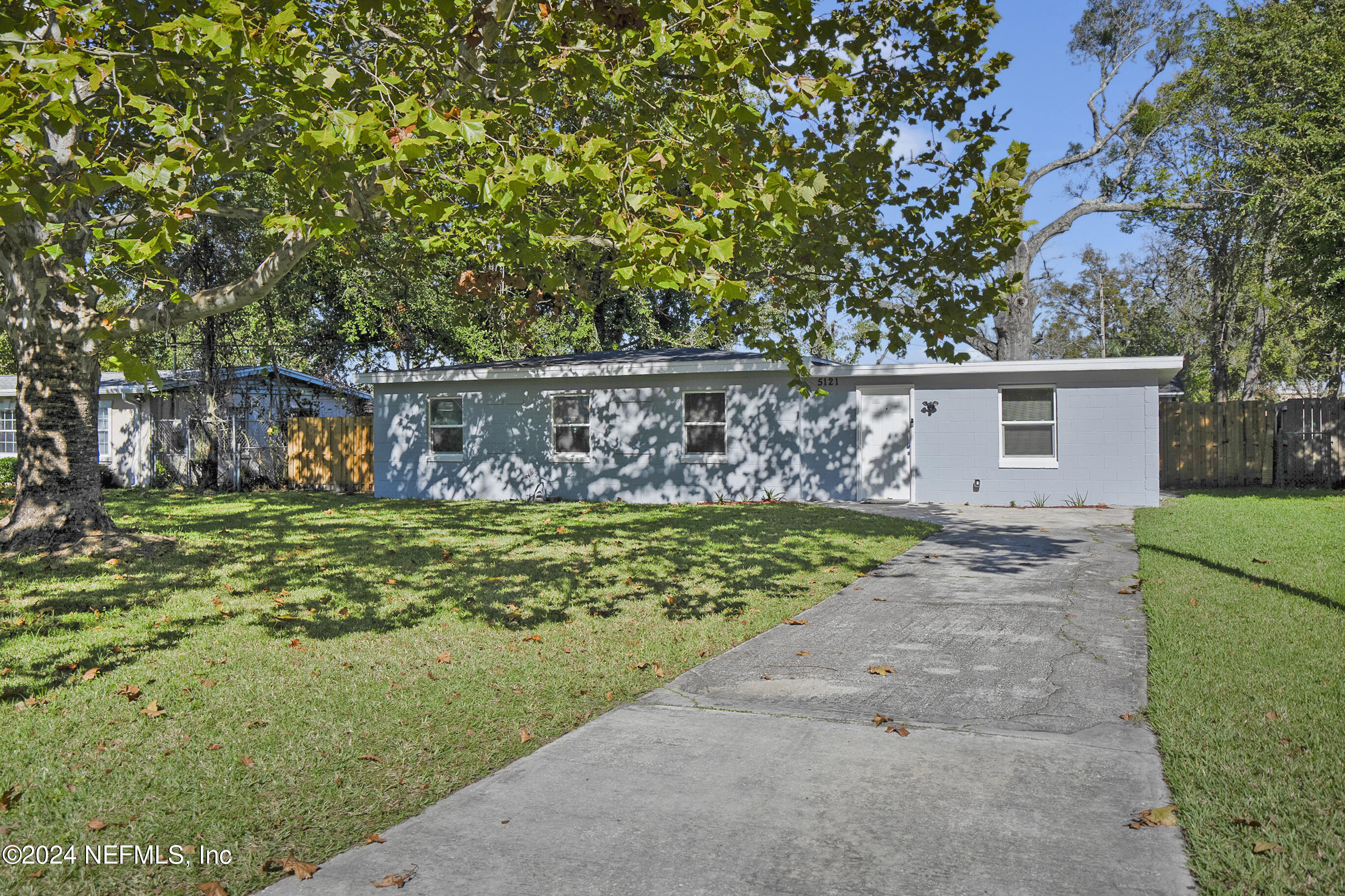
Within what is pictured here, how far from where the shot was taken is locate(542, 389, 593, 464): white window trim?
1872 centimetres

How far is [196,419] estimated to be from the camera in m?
21.9

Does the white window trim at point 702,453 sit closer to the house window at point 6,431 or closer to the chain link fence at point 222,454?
the chain link fence at point 222,454

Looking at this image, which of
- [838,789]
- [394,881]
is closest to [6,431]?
[394,881]

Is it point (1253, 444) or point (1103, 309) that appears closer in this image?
point (1253, 444)

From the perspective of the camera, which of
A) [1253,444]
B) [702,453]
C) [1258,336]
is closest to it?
[702,453]

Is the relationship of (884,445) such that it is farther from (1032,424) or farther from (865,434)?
(1032,424)

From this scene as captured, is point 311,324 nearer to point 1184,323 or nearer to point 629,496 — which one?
point 629,496

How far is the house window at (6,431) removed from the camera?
24.8 m

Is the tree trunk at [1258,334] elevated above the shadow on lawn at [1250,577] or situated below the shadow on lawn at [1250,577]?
above

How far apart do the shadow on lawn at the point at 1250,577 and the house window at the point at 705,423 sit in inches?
356

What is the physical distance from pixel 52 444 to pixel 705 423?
11.4 metres

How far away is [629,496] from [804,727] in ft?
46.5

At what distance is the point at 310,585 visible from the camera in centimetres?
832

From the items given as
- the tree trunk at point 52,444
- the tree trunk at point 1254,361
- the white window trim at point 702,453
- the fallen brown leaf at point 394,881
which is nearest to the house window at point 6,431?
the tree trunk at point 52,444
